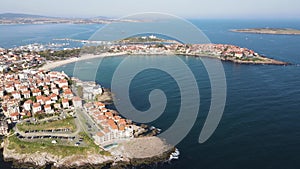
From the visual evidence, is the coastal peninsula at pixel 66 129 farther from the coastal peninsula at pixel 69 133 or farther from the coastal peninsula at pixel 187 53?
the coastal peninsula at pixel 187 53

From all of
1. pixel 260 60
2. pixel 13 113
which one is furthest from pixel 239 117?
pixel 260 60

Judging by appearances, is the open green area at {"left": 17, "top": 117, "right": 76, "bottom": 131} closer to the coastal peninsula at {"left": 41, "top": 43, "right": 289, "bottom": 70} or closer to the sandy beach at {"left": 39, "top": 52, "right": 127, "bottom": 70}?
the sandy beach at {"left": 39, "top": 52, "right": 127, "bottom": 70}

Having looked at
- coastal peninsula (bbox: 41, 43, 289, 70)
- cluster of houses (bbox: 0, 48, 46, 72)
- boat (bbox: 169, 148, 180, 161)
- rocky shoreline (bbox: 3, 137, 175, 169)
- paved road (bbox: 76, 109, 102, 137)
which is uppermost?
coastal peninsula (bbox: 41, 43, 289, 70)

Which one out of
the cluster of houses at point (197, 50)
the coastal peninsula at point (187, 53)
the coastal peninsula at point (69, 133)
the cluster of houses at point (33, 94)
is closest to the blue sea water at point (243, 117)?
the coastal peninsula at point (69, 133)

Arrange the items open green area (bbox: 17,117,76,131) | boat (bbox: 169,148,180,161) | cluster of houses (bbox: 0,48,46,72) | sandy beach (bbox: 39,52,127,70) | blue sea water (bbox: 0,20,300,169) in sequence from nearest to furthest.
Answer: blue sea water (bbox: 0,20,300,169), boat (bbox: 169,148,180,161), open green area (bbox: 17,117,76,131), cluster of houses (bbox: 0,48,46,72), sandy beach (bbox: 39,52,127,70)

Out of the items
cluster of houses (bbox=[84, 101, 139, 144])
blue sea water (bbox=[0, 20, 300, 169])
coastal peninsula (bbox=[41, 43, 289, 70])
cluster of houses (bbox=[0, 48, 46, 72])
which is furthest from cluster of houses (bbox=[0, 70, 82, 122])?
coastal peninsula (bbox=[41, 43, 289, 70])

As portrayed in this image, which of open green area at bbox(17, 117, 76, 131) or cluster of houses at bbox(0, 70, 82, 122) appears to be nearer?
open green area at bbox(17, 117, 76, 131)

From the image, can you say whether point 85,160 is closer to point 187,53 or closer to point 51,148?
point 51,148

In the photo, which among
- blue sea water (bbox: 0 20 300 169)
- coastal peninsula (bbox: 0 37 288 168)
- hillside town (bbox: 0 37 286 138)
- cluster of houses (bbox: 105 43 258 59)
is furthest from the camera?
cluster of houses (bbox: 105 43 258 59)
